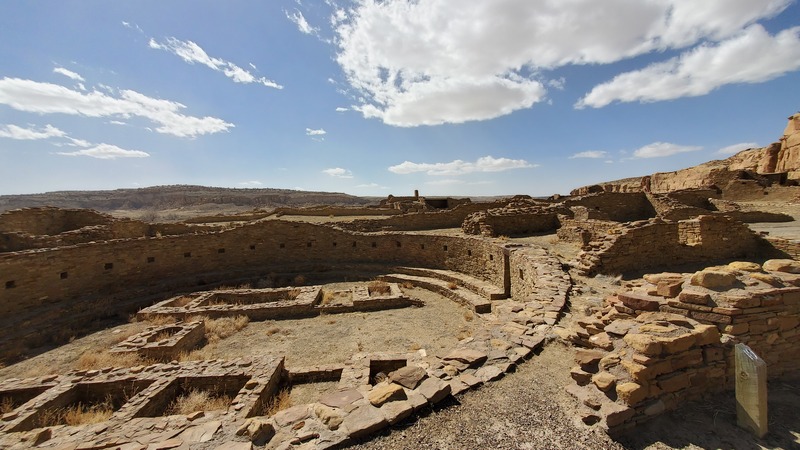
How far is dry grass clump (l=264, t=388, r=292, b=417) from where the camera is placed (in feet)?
17.7

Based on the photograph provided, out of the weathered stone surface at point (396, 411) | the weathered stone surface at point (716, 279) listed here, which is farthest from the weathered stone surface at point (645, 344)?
the weathered stone surface at point (396, 411)

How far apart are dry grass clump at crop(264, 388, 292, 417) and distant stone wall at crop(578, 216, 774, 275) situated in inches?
314

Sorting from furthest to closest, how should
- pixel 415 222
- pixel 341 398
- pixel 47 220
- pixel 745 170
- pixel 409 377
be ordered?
pixel 745 170, pixel 415 222, pixel 47 220, pixel 409 377, pixel 341 398

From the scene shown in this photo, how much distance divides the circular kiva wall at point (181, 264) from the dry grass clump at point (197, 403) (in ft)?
24.1

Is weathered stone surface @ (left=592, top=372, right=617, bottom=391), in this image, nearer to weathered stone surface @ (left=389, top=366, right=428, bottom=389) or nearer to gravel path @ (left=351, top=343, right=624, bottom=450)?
gravel path @ (left=351, top=343, right=624, bottom=450)

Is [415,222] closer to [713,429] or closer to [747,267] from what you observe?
[747,267]

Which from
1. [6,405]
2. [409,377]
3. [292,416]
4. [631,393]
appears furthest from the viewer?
[6,405]

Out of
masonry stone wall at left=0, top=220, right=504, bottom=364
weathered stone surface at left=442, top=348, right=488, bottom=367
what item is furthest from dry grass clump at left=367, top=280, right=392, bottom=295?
weathered stone surface at left=442, top=348, right=488, bottom=367

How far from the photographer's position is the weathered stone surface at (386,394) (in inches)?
161

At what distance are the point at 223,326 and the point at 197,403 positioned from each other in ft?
17.0

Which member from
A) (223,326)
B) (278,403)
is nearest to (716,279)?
(278,403)

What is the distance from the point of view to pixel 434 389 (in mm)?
4172

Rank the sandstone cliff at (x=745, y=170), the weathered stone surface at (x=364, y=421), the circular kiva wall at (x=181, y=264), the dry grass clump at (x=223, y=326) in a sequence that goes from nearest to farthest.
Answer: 1. the weathered stone surface at (x=364, y=421)
2. the dry grass clump at (x=223, y=326)
3. the circular kiva wall at (x=181, y=264)
4. the sandstone cliff at (x=745, y=170)

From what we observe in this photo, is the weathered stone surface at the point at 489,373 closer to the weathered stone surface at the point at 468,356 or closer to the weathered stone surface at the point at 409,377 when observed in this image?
→ the weathered stone surface at the point at 468,356
